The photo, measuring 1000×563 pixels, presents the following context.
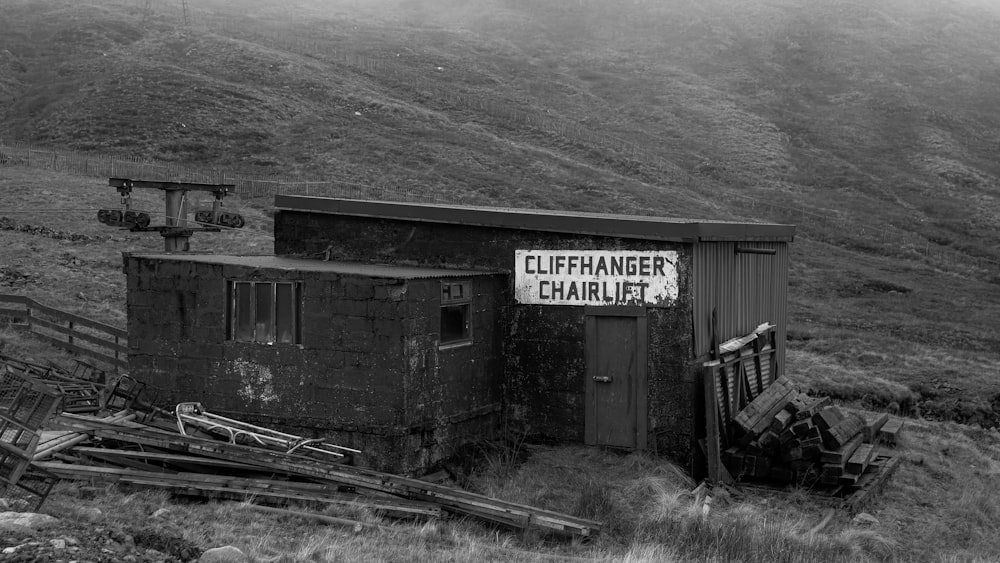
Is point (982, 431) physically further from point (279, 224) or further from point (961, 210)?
point (961, 210)

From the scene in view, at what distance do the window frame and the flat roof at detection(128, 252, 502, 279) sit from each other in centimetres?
16

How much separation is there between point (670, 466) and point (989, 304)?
3059cm

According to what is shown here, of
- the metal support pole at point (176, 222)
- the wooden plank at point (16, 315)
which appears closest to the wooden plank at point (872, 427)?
the metal support pole at point (176, 222)

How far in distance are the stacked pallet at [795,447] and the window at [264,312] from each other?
658 cm

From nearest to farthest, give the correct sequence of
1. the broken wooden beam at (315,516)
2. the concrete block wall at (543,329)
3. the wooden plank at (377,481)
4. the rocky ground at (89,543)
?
1. the rocky ground at (89,543)
2. the broken wooden beam at (315,516)
3. the wooden plank at (377,481)
4. the concrete block wall at (543,329)

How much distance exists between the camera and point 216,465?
12422 millimetres

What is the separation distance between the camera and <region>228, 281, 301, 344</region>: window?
47.7 feet

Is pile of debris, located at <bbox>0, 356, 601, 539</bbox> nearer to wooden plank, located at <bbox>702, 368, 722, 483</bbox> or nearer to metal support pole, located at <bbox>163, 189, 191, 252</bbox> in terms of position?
wooden plank, located at <bbox>702, 368, 722, 483</bbox>

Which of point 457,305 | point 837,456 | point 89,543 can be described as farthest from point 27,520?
point 837,456

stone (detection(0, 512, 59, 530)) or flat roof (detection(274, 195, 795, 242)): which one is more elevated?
flat roof (detection(274, 195, 795, 242))

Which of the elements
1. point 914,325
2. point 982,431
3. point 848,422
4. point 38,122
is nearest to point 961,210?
point 914,325

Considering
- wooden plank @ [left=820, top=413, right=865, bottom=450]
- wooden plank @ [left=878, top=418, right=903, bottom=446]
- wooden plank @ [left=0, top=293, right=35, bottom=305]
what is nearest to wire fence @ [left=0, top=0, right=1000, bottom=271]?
wooden plank @ [left=0, top=293, right=35, bottom=305]

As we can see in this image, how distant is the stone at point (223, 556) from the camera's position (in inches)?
339

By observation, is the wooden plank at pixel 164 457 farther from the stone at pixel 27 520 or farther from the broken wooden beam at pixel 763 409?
the broken wooden beam at pixel 763 409
